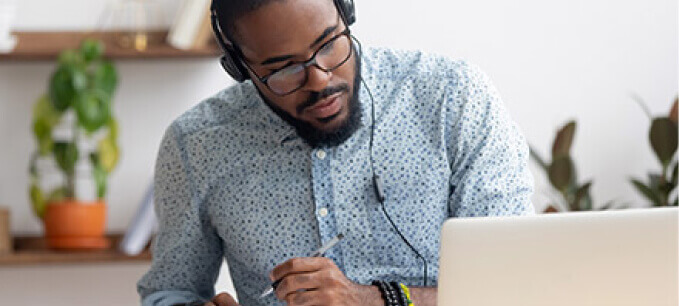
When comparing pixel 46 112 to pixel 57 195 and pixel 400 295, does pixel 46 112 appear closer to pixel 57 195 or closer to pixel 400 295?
pixel 57 195

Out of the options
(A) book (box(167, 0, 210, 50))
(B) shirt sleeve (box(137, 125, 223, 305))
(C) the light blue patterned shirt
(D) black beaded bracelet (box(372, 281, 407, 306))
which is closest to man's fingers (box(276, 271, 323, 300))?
(D) black beaded bracelet (box(372, 281, 407, 306))

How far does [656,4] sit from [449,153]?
1528 mm

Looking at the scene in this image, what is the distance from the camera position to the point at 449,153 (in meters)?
1.69

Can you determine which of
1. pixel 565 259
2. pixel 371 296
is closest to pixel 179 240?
pixel 371 296

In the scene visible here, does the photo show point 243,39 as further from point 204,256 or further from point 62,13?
point 62,13

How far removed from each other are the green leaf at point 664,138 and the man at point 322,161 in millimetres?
1161

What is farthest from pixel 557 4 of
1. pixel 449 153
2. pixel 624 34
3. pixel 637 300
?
pixel 637 300

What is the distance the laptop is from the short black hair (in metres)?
0.69

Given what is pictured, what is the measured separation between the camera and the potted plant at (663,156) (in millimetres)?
2742

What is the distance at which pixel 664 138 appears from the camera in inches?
109

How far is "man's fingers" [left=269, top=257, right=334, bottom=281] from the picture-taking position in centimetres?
141

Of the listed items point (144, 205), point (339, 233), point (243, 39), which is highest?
point (243, 39)

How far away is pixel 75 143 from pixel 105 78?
0.19m

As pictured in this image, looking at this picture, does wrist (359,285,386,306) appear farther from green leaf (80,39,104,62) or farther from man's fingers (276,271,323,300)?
green leaf (80,39,104,62)
